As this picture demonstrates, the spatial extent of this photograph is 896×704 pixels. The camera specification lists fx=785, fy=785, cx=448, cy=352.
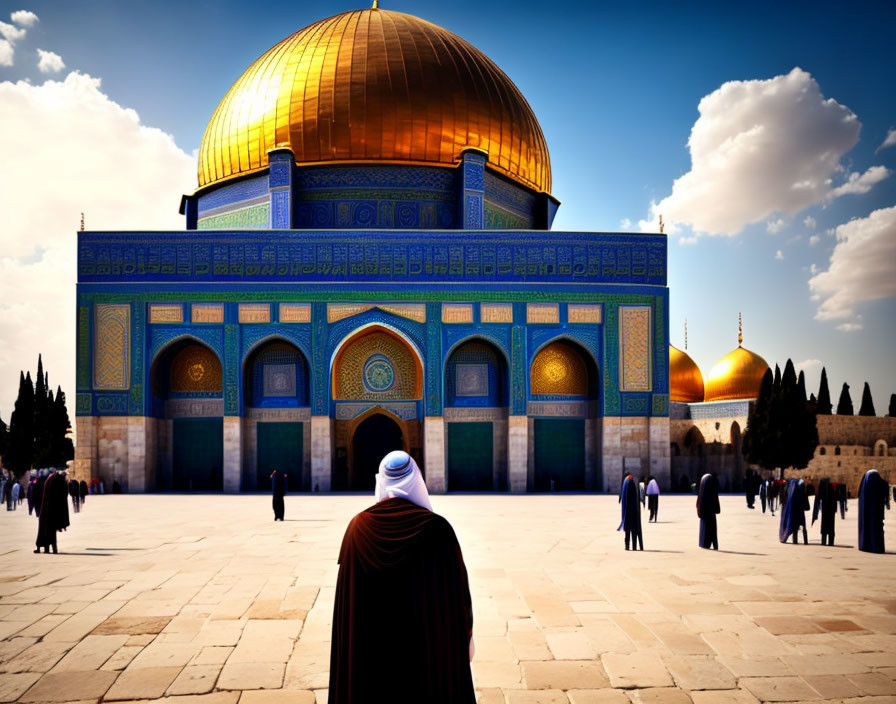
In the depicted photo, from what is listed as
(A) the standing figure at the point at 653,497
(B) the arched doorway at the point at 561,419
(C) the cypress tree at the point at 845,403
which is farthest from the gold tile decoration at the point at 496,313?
(C) the cypress tree at the point at 845,403

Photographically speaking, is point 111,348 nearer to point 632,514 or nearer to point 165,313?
point 165,313

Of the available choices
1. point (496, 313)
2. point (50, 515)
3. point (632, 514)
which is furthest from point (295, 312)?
point (632, 514)

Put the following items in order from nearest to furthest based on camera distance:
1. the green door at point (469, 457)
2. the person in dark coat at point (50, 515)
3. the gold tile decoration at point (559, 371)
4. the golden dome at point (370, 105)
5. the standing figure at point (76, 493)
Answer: the person in dark coat at point (50, 515), the standing figure at point (76, 493), the green door at point (469, 457), the gold tile decoration at point (559, 371), the golden dome at point (370, 105)

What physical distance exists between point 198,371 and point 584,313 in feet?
33.1

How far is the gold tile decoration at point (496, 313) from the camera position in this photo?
65.1 ft

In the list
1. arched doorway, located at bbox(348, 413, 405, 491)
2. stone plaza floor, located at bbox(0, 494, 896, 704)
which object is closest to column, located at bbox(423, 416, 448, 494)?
arched doorway, located at bbox(348, 413, 405, 491)

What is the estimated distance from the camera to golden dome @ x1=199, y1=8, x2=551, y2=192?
22.2 m

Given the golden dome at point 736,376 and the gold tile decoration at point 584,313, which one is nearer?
the gold tile decoration at point 584,313

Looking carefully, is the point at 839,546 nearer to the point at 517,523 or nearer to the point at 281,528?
the point at 517,523

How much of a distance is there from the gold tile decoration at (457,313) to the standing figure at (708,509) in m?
11.7

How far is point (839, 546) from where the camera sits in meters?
9.19

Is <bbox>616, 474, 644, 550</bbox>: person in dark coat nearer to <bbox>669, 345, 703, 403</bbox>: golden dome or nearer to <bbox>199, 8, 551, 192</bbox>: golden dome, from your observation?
<bbox>199, 8, 551, 192</bbox>: golden dome

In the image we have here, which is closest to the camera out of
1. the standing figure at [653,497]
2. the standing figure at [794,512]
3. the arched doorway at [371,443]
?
the standing figure at [794,512]

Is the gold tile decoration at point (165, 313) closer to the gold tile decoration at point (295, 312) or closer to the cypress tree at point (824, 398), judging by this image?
the gold tile decoration at point (295, 312)
